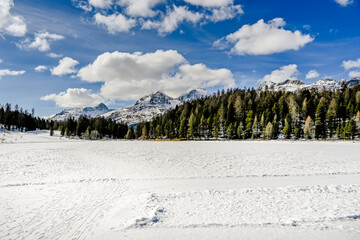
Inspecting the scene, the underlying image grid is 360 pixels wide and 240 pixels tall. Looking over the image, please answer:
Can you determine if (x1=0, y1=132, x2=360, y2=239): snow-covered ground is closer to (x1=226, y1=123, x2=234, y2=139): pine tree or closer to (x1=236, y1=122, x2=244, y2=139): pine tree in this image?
(x1=226, y1=123, x2=234, y2=139): pine tree

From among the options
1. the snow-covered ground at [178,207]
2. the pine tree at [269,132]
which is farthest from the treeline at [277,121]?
the snow-covered ground at [178,207]

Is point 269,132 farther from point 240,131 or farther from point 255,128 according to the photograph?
point 240,131

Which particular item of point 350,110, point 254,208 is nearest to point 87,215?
point 254,208

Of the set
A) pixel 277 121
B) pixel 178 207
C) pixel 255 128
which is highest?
pixel 277 121

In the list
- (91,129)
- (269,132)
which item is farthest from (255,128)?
(91,129)

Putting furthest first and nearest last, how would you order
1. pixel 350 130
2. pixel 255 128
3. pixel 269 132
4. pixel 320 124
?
pixel 255 128 → pixel 269 132 → pixel 320 124 → pixel 350 130

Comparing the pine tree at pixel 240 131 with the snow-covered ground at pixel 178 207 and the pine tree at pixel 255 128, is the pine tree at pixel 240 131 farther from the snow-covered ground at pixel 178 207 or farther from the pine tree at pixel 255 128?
the snow-covered ground at pixel 178 207

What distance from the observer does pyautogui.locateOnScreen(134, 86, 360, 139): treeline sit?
274 ft

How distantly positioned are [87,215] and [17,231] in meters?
2.68

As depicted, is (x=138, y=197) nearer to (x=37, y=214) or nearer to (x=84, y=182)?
(x=37, y=214)

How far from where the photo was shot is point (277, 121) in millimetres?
100750

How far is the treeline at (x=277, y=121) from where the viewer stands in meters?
83.4

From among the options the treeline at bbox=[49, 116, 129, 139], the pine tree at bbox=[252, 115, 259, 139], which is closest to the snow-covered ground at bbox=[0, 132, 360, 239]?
the pine tree at bbox=[252, 115, 259, 139]

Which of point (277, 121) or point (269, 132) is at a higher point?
point (277, 121)
